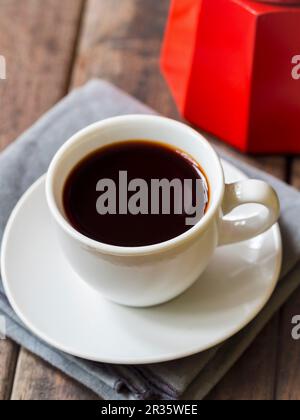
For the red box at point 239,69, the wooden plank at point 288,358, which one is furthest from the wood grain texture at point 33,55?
the wooden plank at point 288,358

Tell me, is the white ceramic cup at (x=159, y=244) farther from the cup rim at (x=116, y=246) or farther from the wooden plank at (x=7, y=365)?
the wooden plank at (x=7, y=365)

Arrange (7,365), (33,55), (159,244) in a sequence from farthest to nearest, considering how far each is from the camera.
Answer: (33,55), (7,365), (159,244)

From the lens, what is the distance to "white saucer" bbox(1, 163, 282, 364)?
73cm

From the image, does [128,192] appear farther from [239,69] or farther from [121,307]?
[239,69]

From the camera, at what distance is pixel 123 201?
0.73 metres

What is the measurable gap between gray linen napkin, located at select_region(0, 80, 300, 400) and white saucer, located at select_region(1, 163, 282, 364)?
0.03 metres

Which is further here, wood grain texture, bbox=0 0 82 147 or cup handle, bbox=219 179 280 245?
wood grain texture, bbox=0 0 82 147

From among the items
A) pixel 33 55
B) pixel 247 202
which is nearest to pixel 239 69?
pixel 247 202

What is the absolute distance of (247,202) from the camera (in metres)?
0.73

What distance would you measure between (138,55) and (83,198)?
376 millimetres

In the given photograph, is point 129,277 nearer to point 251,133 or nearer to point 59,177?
point 59,177

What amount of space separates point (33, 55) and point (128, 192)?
39cm

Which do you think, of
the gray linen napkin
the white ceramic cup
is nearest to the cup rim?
the white ceramic cup

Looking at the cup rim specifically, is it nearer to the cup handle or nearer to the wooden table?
the cup handle
